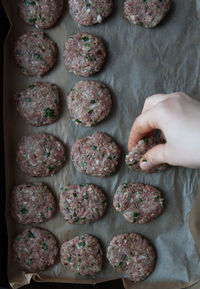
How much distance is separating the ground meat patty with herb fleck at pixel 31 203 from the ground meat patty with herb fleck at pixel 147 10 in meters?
1.12

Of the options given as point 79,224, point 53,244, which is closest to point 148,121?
point 79,224

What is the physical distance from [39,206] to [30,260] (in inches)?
12.4

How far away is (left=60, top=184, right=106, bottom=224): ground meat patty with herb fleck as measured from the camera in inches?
71.2

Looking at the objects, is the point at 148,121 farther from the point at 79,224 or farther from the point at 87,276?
the point at 87,276

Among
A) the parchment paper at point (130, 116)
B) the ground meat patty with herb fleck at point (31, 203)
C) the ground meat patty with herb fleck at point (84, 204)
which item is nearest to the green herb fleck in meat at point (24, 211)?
the ground meat patty with herb fleck at point (31, 203)

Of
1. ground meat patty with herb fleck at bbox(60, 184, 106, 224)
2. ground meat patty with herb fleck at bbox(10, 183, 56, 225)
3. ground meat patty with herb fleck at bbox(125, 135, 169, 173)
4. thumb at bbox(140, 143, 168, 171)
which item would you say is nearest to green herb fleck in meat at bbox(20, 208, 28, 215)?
ground meat patty with herb fleck at bbox(10, 183, 56, 225)

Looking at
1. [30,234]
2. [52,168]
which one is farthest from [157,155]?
[30,234]

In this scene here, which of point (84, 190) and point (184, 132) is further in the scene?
point (84, 190)

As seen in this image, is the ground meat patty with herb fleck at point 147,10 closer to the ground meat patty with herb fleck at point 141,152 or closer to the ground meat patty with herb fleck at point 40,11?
the ground meat patty with herb fleck at point 40,11

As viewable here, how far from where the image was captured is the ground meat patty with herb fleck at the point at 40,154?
1823 mm

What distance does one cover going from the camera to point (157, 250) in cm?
184

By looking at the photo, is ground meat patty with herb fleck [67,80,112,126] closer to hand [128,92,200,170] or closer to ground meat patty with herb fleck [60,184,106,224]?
ground meat patty with herb fleck [60,184,106,224]

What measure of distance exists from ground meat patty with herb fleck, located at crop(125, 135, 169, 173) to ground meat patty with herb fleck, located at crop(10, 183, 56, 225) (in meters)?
0.52

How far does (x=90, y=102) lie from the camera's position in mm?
1812
